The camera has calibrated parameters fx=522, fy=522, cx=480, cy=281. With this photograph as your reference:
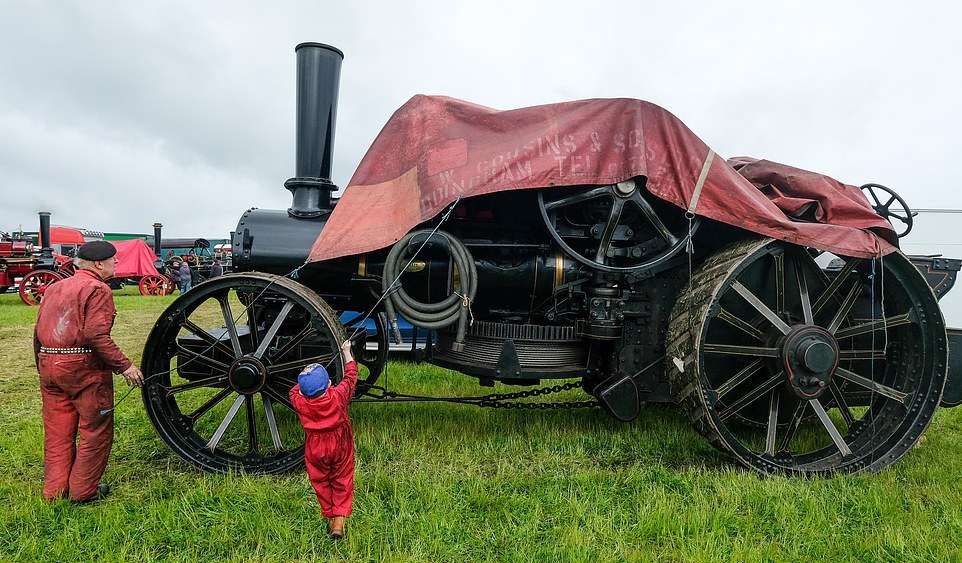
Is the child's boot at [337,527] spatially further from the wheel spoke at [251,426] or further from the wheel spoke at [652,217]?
the wheel spoke at [652,217]

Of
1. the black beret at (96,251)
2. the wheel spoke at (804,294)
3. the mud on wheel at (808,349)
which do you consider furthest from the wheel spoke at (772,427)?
the black beret at (96,251)

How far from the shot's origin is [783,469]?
11.5ft

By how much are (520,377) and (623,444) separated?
107cm

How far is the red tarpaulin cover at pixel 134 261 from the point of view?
17875mm

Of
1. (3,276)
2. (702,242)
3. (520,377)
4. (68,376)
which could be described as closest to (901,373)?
(702,242)

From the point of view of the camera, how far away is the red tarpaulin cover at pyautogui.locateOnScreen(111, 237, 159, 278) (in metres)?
17.9

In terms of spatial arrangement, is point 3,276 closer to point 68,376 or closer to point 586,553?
point 68,376

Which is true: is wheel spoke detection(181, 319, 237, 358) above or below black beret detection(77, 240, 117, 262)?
below

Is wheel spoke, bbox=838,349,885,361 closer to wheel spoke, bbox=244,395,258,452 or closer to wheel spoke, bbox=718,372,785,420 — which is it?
wheel spoke, bbox=718,372,785,420

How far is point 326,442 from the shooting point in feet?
8.86

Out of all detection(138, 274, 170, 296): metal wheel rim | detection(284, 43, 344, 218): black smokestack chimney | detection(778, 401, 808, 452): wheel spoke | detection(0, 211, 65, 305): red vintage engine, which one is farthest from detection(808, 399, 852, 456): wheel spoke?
detection(138, 274, 170, 296): metal wheel rim

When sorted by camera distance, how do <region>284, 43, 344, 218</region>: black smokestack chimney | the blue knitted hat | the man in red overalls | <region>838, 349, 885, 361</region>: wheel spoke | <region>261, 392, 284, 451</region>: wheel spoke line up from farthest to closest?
<region>284, 43, 344, 218</region>: black smokestack chimney < <region>838, 349, 885, 361</region>: wheel spoke < <region>261, 392, 284, 451</region>: wheel spoke < the man in red overalls < the blue knitted hat

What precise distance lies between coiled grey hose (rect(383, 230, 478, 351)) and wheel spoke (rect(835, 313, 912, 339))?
2.60 meters

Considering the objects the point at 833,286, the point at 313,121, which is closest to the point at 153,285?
the point at 313,121
